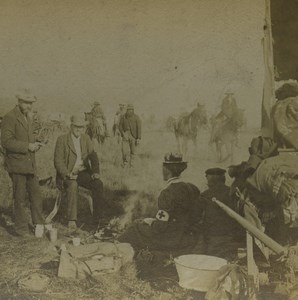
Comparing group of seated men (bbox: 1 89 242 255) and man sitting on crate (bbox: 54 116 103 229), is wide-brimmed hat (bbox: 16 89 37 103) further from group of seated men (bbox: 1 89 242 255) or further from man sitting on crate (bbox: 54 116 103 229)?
man sitting on crate (bbox: 54 116 103 229)

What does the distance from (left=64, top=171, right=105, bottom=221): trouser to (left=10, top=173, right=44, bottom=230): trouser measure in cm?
23

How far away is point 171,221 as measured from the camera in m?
4.17

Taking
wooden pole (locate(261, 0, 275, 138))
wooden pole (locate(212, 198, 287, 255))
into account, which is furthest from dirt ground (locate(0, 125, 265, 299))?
wooden pole (locate(212, 198, 287, 255))

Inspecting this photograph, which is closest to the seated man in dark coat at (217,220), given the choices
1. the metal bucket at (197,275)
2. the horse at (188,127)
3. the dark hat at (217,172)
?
the dark hat at (217,172)

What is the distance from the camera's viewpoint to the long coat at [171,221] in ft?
13.6

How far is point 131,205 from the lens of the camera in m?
4.20

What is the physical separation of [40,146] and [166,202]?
3.58 feet

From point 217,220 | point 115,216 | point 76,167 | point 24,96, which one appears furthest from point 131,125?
point 217,220

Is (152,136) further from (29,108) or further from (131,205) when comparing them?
(29,108)

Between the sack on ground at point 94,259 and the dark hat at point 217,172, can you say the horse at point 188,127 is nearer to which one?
the dark hat at point 217,172

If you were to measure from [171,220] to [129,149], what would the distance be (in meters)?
0.64

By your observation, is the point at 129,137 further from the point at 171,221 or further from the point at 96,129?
the point at 171,221

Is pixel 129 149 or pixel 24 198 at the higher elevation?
pixel 129 149

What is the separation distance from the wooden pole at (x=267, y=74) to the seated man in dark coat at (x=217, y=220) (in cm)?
51
